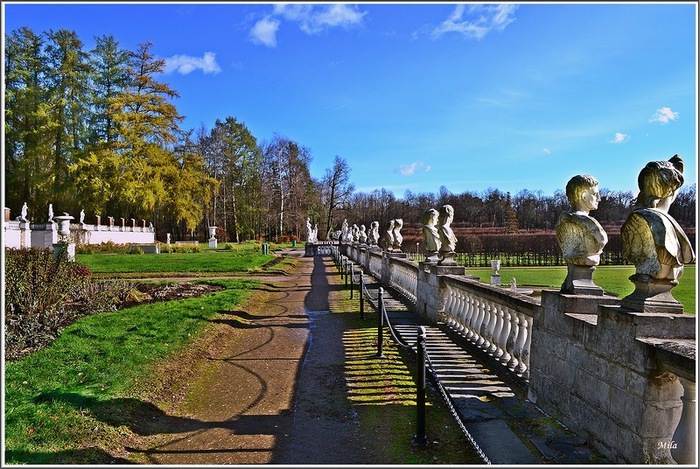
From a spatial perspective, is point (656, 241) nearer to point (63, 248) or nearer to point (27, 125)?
point (63, 248)

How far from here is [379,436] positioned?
13.7 ft

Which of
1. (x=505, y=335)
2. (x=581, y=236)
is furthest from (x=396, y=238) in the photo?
(x=581, y=236)

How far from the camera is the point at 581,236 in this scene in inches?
159

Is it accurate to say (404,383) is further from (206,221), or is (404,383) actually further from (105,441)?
(206,221)

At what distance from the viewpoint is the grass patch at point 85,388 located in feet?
12.0

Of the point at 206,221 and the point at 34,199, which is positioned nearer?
the point at 34,199

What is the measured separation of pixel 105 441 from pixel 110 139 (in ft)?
159

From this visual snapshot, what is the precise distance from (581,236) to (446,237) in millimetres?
4549

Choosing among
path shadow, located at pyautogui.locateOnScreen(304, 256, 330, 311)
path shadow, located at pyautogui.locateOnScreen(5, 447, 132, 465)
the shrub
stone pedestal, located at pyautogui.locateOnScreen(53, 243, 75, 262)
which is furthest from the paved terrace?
stone pedestal, located at pyautogui.locateOnScreen(53, 243, 75, 262)

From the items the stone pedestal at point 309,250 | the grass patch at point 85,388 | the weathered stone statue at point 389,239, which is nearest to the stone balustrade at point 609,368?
the grass patch at point 85,388

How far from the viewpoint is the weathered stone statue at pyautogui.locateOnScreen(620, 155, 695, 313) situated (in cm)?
296

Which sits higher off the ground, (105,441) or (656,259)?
(656,259)

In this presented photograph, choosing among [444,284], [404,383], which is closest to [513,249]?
[444,284]

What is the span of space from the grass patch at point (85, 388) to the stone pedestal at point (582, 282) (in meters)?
4.01
